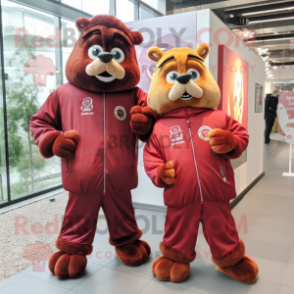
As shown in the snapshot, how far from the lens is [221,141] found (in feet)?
6.26

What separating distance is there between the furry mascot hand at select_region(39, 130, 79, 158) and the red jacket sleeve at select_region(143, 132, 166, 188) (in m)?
0.49

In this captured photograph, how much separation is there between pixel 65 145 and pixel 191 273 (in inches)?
49.4

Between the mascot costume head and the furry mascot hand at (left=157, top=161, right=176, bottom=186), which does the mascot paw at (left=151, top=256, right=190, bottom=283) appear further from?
the mascot costume head

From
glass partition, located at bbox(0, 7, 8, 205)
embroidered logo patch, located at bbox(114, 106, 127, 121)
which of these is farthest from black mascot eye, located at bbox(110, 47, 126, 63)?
glass partition, located at bbox(0, 7, 8, 205)

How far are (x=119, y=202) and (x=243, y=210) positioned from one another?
1.93m

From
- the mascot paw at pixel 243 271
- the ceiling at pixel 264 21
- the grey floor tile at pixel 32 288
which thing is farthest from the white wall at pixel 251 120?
the grey floor tile at pixel 32 288

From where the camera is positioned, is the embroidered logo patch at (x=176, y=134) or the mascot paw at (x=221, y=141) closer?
the mascot paw at (x=221, y=141)

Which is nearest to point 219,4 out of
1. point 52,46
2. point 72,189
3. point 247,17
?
point 247,17

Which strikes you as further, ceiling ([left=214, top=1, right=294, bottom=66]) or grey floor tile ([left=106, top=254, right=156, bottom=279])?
ceiling ([left=214, top=1, right=294, bottom=66])

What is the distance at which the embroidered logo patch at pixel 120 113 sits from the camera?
7.13 ft

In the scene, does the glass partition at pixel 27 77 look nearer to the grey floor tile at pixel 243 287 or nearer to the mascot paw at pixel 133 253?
the mascot paw at pixel 133 253

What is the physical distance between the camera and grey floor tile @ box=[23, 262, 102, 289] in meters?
2.13

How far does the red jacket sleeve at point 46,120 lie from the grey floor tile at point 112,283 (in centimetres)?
100

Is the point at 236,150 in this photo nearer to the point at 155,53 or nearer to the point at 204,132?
the point at 204,132
